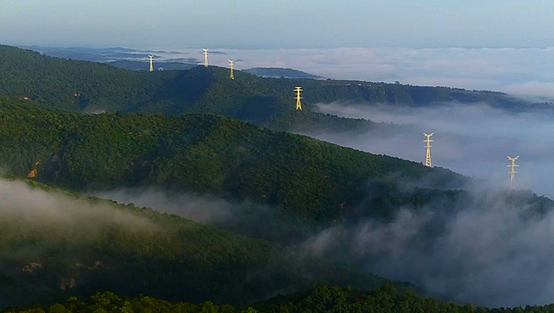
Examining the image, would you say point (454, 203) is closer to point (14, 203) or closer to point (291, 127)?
point (14, 203)

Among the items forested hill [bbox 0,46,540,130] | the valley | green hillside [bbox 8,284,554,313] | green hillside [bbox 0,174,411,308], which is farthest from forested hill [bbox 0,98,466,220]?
forested hill [bbox 0,46,540,130]

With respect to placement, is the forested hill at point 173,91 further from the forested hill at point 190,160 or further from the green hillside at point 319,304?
the green hillside at point 319,304

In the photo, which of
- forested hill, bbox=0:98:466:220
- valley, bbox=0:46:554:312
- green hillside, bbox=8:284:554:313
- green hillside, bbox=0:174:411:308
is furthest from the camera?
forested hill, bbox=0:98:466:220

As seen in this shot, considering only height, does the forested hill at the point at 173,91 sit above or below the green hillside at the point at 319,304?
above

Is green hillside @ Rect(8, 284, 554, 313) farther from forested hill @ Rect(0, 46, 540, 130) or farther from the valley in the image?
forested hill @ Rect(0, 46, 540, 130)

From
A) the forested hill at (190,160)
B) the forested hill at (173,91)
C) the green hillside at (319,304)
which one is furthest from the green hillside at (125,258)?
the forested hill at (173,91)
